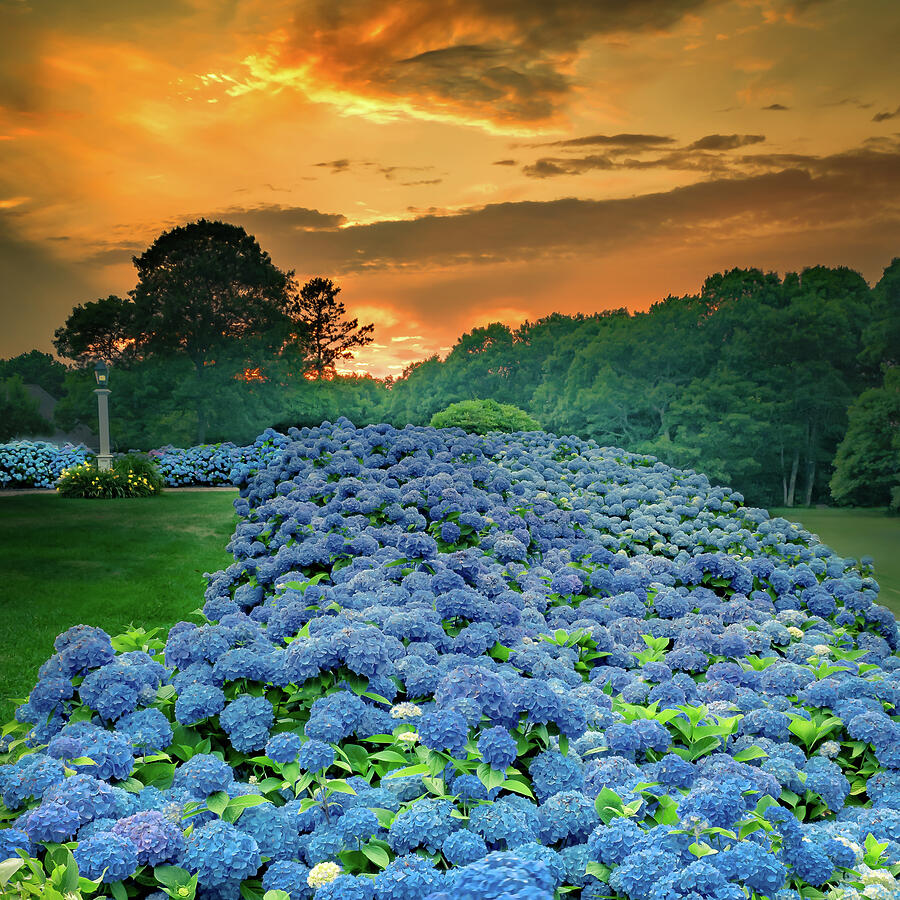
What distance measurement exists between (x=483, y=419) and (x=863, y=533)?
10.8 metres

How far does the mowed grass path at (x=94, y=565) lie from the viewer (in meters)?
6.39

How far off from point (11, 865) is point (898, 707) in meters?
3.07

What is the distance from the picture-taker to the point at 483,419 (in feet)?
40.6

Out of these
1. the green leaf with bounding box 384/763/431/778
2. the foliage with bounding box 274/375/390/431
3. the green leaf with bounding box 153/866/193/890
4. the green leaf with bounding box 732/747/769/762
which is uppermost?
the foliage with bounding box 274/375/390/431

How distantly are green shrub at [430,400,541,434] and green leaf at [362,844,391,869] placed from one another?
9939 millimetres

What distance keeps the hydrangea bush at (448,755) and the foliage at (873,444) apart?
16.4 meters

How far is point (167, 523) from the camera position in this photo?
11.0 metres

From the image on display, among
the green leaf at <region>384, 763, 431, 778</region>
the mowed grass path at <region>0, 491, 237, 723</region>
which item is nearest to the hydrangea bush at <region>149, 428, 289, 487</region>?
the mowed grass path at <region>0, 491, 237, 723</region>

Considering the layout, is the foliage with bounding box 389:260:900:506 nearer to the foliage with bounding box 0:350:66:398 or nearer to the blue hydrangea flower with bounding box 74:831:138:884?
the blue hydrangea flower with bounding box 74:831:138:884

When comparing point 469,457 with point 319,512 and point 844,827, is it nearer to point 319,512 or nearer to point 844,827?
→ point 319,512

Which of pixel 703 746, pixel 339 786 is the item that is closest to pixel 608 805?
pixel 703 746

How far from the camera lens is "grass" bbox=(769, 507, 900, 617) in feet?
43.9

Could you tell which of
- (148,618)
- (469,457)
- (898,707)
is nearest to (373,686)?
(898,707)

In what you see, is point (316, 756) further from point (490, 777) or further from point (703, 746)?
point (703, 746)
